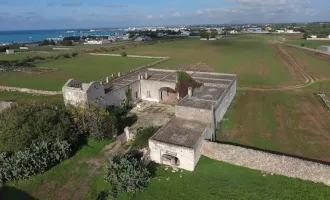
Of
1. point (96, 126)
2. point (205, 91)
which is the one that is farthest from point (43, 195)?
point (205, 91)

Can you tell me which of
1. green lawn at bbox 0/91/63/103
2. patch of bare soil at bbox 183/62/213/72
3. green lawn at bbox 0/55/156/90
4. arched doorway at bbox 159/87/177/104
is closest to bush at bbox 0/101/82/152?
arched doorway at bbox 159/87/177/104

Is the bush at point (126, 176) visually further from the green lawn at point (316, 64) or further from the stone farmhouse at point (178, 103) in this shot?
the green lawn at point (316, 64)

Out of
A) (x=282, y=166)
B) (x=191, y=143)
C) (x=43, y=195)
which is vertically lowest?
(x=43, y=195)

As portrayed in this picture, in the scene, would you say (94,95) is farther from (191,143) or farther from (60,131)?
(191,143)

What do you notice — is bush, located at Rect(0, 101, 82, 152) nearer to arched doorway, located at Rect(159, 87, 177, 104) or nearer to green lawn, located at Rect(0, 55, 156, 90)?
arched doorway, located at Rect(159, 87, 177, 104)

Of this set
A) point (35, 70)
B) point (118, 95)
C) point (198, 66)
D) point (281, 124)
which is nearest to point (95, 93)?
point (118, 95)

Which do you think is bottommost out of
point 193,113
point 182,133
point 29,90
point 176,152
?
point 176,152

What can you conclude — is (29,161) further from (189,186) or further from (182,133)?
(189,186)
